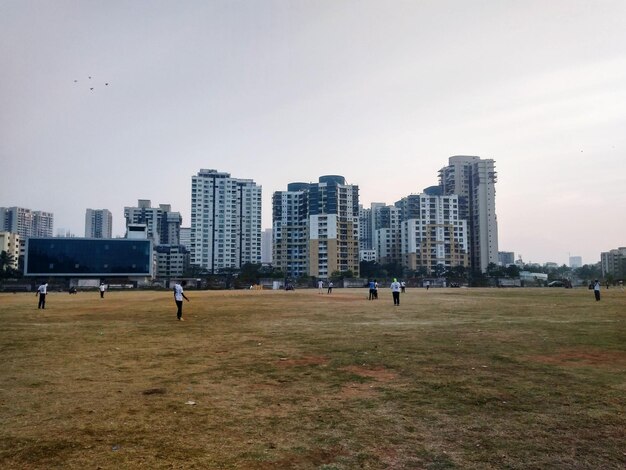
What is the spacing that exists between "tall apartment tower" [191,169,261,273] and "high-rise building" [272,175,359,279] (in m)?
27.2

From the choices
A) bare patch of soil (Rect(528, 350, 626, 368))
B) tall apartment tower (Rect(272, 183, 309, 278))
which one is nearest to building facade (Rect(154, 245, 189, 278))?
tall apartment tower (Rect(272, 183, 309, 278))

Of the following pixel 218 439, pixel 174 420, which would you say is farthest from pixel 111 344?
pixel 218 439

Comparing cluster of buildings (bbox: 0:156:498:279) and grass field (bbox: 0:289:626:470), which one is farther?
cluster of buildings (bbox: 0:156:498:279)

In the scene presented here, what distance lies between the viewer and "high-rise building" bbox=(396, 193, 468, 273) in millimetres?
164000

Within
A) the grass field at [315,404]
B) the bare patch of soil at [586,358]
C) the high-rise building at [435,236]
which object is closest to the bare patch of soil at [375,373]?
the grass field at [315,404]

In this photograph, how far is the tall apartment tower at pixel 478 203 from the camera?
172 m

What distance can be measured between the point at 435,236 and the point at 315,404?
164290 mm

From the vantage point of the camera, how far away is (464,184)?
183625 mm

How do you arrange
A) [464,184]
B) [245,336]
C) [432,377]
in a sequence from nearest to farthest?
[432,377], [245,336], [464,184]

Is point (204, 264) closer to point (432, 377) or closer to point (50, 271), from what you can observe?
point (50, 271)

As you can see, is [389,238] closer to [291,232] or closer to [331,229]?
[331,229]

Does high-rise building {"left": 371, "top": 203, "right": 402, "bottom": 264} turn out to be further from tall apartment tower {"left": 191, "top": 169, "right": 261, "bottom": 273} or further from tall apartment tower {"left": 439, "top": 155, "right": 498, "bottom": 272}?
tall apartment tower {"left": 191, "top": 169, "right": 261, "bottom": 273}

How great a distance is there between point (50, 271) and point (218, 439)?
132 metres

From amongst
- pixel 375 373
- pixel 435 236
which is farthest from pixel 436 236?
pixel 375 373
